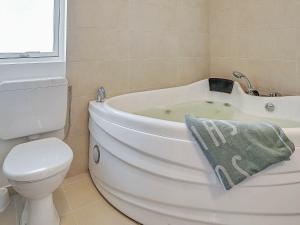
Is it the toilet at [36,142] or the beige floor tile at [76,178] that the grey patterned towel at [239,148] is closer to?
the toilet at [36,142]

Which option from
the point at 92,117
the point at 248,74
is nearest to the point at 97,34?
the point at 92,117

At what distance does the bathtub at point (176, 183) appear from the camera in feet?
4.09

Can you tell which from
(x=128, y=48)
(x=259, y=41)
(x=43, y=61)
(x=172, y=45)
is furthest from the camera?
(x=172, y=45)

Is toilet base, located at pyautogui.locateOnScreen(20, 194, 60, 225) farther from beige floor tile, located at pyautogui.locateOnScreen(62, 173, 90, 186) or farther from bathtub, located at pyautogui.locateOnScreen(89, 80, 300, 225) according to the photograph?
beige floor tile, located at pyautogui.locateOnScreen(62, 173, 90, 186)

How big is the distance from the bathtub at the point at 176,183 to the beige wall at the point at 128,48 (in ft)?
1.42

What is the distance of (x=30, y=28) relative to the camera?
1755 millimetres

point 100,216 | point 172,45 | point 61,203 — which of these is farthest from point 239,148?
point 172,45

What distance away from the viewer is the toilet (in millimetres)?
1218

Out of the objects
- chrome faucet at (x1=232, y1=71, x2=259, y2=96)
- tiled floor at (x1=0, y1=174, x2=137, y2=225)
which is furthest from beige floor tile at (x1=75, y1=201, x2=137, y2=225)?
chrome faucet at (x1=232, y1=71, x2=259, y2=96)

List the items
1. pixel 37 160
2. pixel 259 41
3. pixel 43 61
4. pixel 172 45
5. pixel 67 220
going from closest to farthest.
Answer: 1. pixel 37 160
2. pixel 67 220
3. pixel 43 61
4. pixel 259 41
5. pixel 172 45

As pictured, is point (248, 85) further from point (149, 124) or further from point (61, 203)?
point (61, 203)

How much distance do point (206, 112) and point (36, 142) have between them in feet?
4.87

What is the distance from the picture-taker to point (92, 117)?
1845mm

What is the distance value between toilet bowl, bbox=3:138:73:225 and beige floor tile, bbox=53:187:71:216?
0.10 metres
